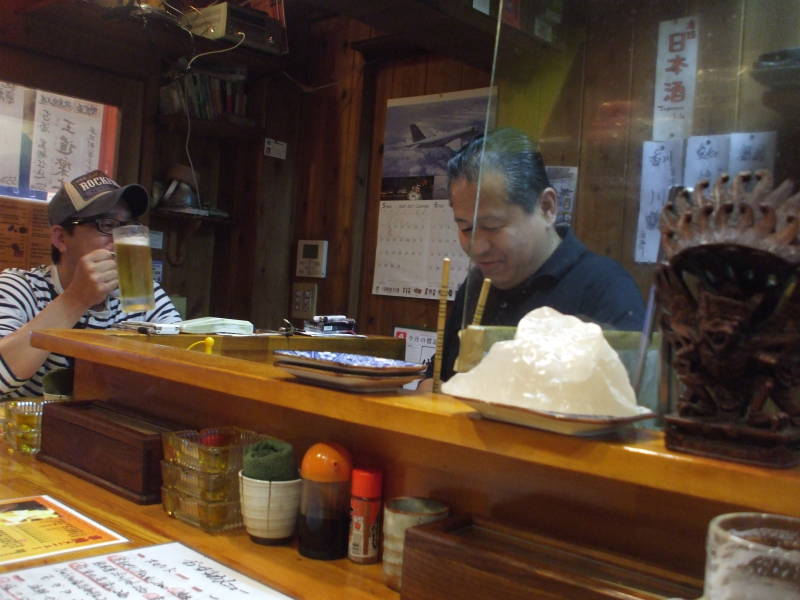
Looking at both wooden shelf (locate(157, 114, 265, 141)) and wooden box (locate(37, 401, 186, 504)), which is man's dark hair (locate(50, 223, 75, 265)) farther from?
wooden shelf (locate(157, 114, 265, 141))

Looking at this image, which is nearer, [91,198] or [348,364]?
[348,364]

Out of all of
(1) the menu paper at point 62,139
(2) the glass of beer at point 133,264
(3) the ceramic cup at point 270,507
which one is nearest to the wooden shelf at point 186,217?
(1) the menu paper at point 62,139

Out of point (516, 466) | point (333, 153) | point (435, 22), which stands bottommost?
point (516, 466)

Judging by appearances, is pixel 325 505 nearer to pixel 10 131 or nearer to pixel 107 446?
pixel 107 446

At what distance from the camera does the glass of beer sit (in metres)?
2.09

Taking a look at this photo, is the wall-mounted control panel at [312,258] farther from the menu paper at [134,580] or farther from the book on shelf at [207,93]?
the menu paper at [134,580]

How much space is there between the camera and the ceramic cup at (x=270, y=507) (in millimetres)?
1282

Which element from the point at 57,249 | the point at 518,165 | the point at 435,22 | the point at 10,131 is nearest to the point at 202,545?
the point at 518,165

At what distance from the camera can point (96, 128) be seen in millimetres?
3787

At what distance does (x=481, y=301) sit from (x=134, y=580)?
692 mm

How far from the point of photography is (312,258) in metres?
4.25

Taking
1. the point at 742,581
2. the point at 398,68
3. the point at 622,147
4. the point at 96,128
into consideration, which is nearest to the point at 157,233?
the point at 96,128

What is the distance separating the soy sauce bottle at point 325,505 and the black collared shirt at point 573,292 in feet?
1.11

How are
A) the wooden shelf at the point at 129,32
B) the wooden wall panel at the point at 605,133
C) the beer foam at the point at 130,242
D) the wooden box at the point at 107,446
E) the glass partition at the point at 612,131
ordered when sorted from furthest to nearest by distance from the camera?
1. the wooden shelf at the point at 129,32
2. the beer foam at the point at 130,242
3. the wooden box at the point at 107,446
4. the wooden wall panel at the point at 605,133
5. the glass partition at the point at 612,131
